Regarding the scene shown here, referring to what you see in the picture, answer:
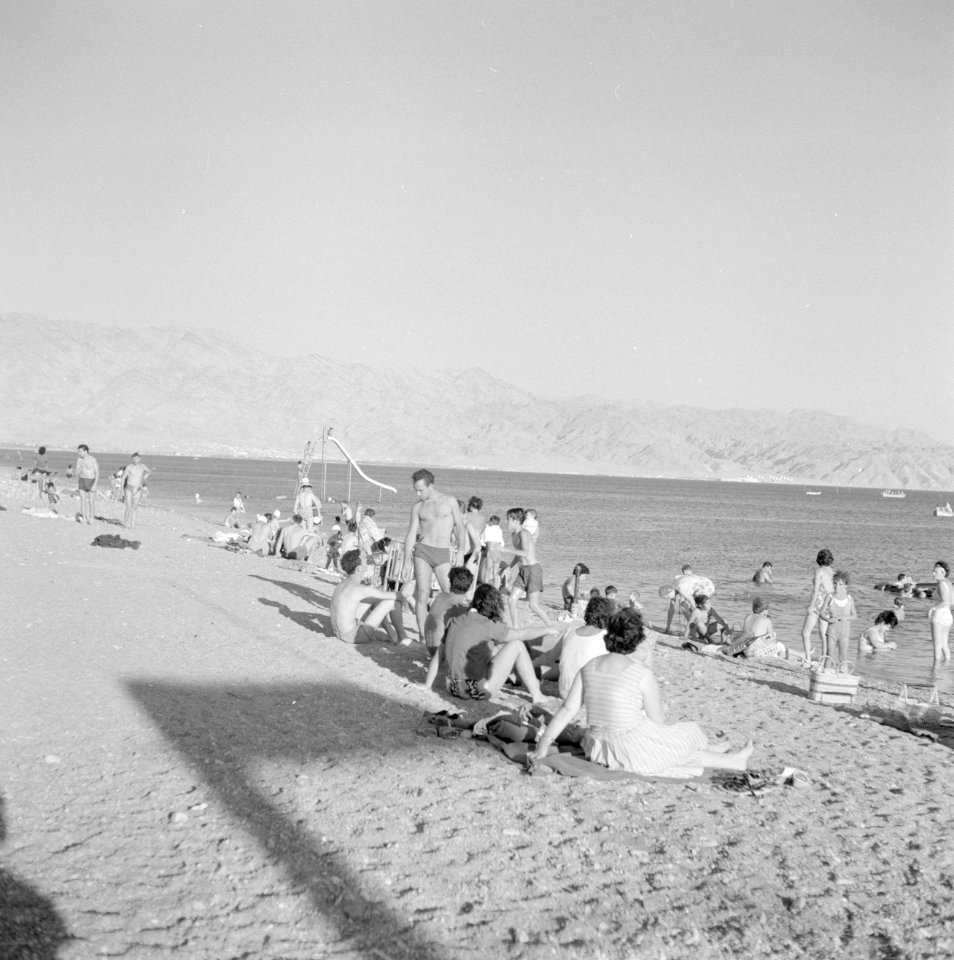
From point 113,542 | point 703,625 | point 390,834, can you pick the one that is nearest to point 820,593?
point 703,625

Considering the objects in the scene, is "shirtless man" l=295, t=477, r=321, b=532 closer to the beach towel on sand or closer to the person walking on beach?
the beach towel on sand

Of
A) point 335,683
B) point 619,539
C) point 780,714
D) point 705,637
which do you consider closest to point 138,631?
point 335,683

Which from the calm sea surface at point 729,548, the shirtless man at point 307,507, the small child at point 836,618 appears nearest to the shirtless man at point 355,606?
the small child at point 836,618

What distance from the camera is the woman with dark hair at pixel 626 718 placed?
220 inches

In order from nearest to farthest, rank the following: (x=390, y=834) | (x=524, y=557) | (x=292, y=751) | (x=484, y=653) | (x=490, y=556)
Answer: (x=390, y=834)
(x=292, y=751)
(x=484, y=653)
(x=524, y=557)
(x=490, y=556)

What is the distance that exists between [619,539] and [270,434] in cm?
15141

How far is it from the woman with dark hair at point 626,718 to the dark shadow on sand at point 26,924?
110 inches

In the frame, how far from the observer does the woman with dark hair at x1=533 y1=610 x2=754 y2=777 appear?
18.3 feet

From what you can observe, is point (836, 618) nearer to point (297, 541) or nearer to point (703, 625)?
point (703, 625)

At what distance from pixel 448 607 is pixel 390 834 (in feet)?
Answer: 11.6

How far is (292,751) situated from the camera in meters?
5.93

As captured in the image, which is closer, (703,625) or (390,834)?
(390,834)

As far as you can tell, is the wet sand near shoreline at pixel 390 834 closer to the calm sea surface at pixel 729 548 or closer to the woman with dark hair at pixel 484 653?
the woman with dark hair at pixel 484 653

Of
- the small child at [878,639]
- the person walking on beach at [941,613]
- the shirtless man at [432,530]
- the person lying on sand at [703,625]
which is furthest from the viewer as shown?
the small child at [878,639]
